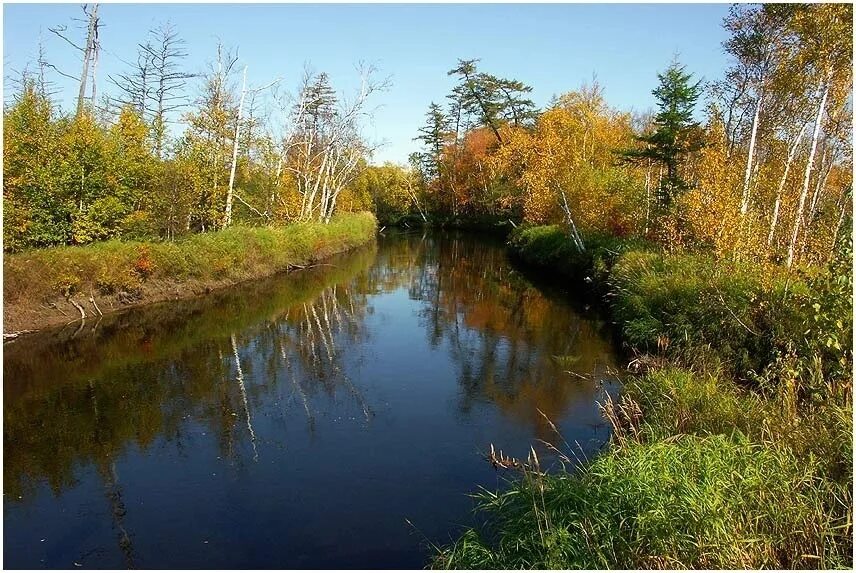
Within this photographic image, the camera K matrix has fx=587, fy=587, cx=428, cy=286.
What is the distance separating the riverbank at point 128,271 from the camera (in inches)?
554

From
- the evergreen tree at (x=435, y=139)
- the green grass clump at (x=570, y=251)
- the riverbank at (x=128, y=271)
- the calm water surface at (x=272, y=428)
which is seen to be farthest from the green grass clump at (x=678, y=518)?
the evergreen tree at (x=435, y=139)

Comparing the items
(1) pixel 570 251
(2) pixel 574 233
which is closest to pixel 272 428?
(2) pixel 574 233

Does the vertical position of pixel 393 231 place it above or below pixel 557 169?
below

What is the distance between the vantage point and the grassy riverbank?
4.69 metres

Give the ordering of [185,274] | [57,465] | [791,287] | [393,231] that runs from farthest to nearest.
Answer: [393,231] < [185,274] < [791,287] < [57,465]

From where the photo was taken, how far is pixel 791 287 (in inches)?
378

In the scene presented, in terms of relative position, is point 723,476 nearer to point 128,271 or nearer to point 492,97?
point 128,271

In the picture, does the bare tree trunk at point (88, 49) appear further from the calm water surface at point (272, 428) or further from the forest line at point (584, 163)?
the calm water surface at point (272, 428)

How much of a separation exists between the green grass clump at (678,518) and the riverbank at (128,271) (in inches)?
507

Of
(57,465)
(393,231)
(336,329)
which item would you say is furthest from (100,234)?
(393,231)

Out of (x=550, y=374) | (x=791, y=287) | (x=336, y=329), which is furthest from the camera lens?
(x=336, y=329)

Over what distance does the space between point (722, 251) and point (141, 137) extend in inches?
692

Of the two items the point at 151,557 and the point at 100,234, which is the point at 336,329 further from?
the point at 151,557

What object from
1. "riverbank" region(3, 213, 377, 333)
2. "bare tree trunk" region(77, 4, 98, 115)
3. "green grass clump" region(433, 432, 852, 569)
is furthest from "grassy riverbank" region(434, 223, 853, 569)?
"bare tree trunk" region(77, 4, 98, 115)
